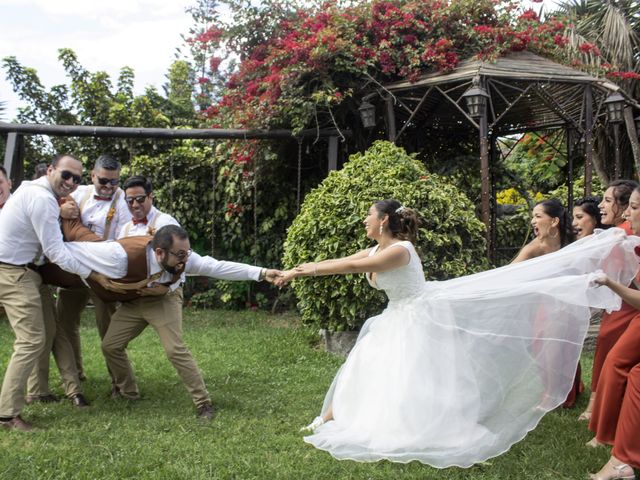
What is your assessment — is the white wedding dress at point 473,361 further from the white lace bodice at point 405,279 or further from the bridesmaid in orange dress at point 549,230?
the bridesmaid in orange dress at point 549,230

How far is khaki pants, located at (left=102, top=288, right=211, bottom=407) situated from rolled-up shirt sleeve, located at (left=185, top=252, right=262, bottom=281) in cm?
34

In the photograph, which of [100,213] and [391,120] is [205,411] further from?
[391,120]

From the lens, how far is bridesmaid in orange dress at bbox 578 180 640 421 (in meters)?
4.95

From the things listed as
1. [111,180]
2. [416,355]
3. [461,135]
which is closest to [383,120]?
[461,135]

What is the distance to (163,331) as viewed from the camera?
536cm

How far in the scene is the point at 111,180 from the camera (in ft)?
18.8

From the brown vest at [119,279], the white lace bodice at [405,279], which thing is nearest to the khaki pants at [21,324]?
the brown vest at [119,279]

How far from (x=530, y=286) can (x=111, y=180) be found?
146 inches

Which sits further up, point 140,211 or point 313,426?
point 140,211

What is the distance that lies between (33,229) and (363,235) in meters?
3.51

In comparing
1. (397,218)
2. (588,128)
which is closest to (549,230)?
(397,218)

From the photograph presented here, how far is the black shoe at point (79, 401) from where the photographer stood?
570 cm

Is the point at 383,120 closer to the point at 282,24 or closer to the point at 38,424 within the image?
the point at 282,24

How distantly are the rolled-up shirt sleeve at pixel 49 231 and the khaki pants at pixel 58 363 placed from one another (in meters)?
0.81
